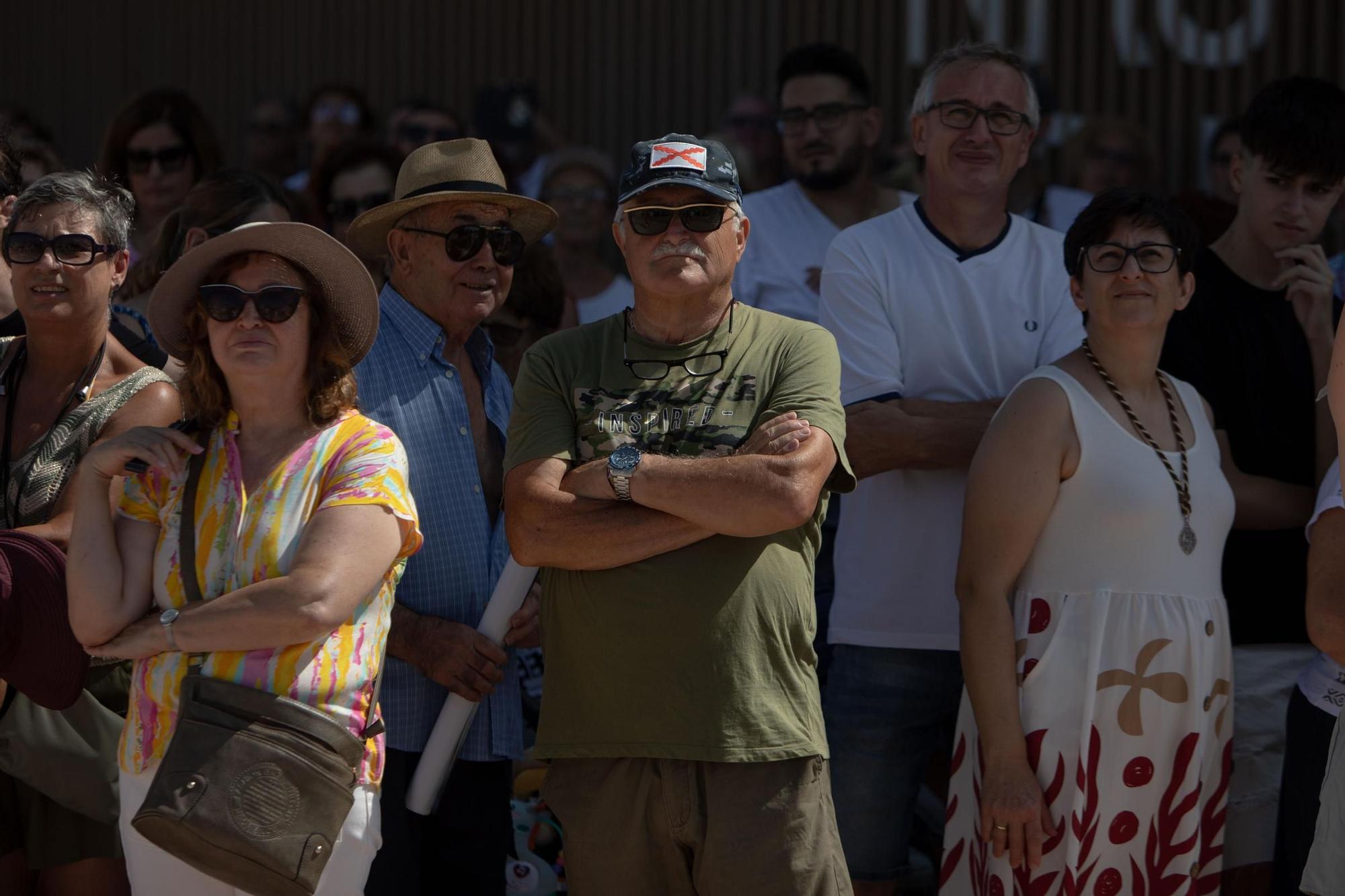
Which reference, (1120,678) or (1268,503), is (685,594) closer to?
(1120,678)

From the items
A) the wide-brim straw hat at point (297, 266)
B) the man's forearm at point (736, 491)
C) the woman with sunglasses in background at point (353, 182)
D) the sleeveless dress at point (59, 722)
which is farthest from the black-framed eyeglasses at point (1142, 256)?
the woman with sunglasses in background at point (353, 182)

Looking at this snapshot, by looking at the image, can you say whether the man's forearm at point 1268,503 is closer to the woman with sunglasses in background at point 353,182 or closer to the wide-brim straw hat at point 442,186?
the wide-brim straw hat at point 442,186

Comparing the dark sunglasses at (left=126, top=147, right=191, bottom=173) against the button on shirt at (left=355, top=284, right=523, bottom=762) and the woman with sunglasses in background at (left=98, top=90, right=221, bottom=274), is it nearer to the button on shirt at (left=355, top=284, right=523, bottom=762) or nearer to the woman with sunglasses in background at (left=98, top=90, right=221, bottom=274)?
the woman with sunglasses in background at (left=98, top=90, right=221, bottom=274)

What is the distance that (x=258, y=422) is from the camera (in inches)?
124

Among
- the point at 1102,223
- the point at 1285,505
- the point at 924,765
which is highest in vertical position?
the point at 1102,223

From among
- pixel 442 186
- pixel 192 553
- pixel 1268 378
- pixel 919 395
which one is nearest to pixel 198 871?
pixel 192 553

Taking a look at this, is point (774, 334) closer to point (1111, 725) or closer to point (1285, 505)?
point (1111, 725)

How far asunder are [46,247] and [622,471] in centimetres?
153

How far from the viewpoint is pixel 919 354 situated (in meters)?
3.84

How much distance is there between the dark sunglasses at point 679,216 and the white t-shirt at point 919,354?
2.33ft

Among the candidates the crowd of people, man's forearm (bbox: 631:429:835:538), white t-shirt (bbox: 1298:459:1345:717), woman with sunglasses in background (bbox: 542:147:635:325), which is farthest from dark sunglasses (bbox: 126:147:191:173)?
white t-shirt (bbox: 1298:459:1345:717)

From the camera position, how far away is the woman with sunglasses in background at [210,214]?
436 cm

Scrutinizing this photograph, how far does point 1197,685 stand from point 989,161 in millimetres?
1419

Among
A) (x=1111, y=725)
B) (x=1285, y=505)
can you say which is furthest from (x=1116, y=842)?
(x=1285, y=505)
